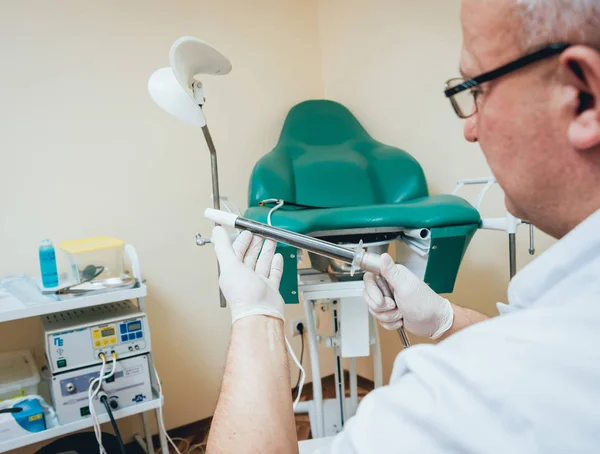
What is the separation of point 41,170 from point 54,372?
75 cm

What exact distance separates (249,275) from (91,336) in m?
0.76

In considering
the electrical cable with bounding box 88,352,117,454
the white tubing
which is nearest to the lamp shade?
the white tubing

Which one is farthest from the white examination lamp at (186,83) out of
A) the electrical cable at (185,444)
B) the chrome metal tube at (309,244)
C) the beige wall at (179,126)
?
the electrical cable at (185,444)

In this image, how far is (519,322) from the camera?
0.41m

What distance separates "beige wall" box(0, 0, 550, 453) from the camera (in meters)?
1.59

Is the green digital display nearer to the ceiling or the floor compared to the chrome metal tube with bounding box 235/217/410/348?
nearer to the floor

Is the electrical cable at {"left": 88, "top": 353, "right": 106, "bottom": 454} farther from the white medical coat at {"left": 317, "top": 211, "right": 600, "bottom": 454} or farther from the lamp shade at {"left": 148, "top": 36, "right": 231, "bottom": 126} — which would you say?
the white medical coat at {"left": 317, "top": 211, "right": 600, "bottom": 454}

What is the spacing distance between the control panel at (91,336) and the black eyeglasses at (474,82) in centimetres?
121

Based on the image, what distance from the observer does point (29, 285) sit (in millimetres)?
1430

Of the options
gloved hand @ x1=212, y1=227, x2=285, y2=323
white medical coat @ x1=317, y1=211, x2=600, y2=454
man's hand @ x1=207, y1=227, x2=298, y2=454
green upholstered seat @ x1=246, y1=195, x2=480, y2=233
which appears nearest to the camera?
white medical coat @ x1=317, y1=211, x2=600, y2=454

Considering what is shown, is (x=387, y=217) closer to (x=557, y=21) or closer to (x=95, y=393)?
(x=557, y=21)

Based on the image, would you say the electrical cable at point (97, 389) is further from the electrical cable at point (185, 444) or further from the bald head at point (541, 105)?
Answer: the bald head at point (541, 105)

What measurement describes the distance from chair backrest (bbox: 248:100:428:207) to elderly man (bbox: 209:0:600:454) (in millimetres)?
977

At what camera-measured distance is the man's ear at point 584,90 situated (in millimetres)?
427
